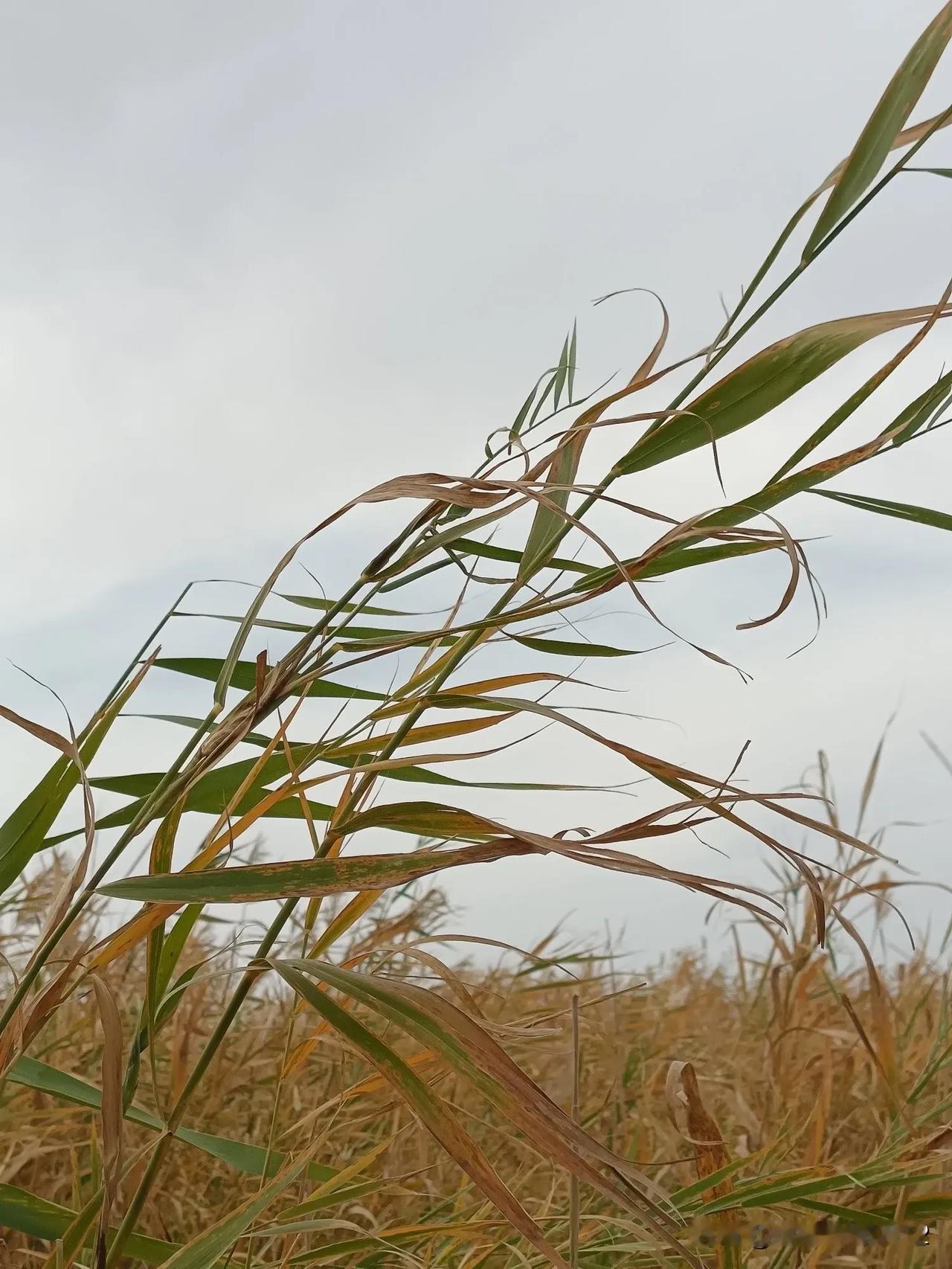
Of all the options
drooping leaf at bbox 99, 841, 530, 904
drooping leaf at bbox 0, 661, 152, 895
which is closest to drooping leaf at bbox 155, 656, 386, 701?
drooping leaf at bbox 0, 661, 152, 895

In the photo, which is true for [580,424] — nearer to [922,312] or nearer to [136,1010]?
[922,312]

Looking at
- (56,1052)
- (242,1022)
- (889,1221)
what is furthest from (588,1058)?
(889,1221)

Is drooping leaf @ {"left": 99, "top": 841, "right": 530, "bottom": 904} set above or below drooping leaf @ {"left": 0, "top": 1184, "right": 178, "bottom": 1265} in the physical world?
above

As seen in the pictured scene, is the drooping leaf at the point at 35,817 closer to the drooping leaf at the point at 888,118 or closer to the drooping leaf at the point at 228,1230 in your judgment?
the drooping leaf at the point at 228,1230

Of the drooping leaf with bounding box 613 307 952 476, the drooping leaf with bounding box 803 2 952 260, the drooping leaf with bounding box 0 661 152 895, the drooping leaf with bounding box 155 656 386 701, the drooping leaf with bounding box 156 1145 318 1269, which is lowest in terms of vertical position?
the drooping leaf with bounding box 156 1145 318 1269

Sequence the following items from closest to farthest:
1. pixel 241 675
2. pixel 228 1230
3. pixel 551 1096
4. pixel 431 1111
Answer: pixel 431 1111 → pixel 228 1230 → pixel 241 675 → pixel 551 1096

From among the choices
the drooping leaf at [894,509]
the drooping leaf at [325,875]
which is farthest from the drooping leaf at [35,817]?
the drooping leaf at [894,509]

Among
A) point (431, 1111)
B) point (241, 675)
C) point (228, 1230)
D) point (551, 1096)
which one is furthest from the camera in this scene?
point (551, 1096)

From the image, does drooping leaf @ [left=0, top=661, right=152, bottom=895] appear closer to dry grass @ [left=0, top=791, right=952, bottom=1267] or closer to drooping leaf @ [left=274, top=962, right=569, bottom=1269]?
dry grass @ [left=0, top=791, right=952, bottom=1267]

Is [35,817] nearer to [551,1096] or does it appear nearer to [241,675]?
[241,675]

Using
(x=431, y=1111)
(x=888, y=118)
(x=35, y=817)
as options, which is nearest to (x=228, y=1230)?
(x=431, y=1111)

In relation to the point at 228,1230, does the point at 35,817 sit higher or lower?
higher

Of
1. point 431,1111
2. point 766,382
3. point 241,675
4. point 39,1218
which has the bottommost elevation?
point 39,1218

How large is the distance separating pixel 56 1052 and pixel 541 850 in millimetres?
1163
